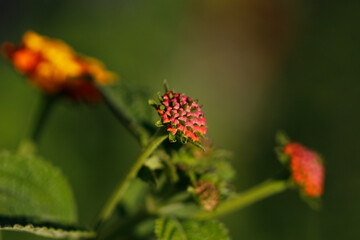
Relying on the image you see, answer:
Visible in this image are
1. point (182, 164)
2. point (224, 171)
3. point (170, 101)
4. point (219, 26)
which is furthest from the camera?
point (219, 26)

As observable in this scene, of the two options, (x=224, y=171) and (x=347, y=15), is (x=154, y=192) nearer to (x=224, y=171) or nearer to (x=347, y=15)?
(x=224, y=171)

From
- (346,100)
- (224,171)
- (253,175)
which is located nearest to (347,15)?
(346,100)

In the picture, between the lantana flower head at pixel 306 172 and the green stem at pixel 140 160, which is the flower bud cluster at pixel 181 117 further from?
the lantana flower head at pixel 306 172

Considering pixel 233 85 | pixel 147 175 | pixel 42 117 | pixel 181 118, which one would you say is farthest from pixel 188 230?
pixel 233 85

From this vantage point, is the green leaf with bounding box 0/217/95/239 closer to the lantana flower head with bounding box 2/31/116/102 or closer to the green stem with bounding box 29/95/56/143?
the green stem with bounding box 29/95/56/143

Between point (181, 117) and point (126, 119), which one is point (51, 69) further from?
point (181, 117)

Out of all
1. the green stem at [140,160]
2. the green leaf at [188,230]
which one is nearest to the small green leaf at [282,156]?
the green leaf at [188,230]
